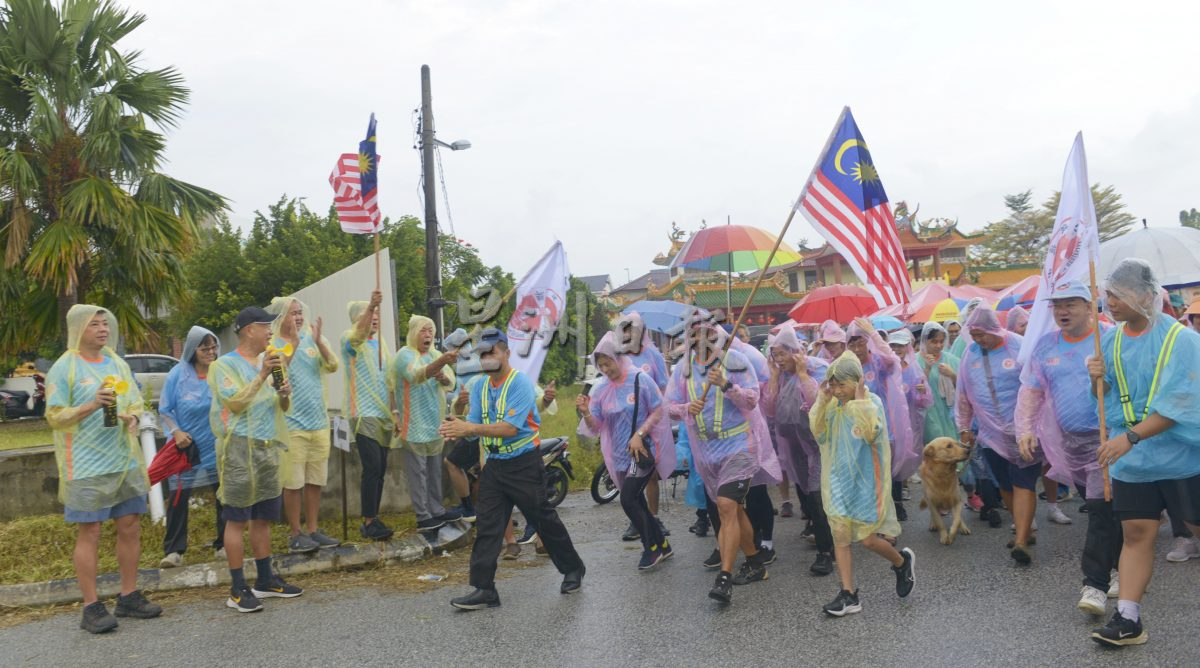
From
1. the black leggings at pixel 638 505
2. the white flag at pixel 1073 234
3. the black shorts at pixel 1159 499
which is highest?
the white flag at pixel 1073 234

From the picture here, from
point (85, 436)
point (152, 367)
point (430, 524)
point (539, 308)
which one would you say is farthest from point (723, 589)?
point (152, 367)

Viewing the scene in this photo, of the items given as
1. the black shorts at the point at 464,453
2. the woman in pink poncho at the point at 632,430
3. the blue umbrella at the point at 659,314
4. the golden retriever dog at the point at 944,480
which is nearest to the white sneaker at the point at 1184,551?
the golden retriever dog at the point at 944,480

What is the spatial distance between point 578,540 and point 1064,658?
169 inches

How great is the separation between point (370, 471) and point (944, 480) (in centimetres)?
444

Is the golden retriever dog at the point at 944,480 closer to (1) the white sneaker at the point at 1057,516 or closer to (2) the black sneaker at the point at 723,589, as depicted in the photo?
(1) the white sneaker at the point at 1057,516


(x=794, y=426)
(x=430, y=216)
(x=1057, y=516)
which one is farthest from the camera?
(x=430, y=216)

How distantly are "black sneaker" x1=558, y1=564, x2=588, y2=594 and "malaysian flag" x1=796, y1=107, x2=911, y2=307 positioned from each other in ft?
9.10

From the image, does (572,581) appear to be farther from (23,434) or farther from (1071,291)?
(23,434)

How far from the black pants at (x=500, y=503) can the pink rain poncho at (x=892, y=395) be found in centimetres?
276

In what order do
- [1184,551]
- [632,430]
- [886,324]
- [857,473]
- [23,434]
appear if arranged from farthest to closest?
[23,434], [886,324], [632,430], [1184,551], [857,473]

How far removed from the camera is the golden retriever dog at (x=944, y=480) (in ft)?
21.6

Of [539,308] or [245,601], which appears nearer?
[245,601]

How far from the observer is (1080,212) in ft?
16.3

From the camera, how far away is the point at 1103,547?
4.59 metres
